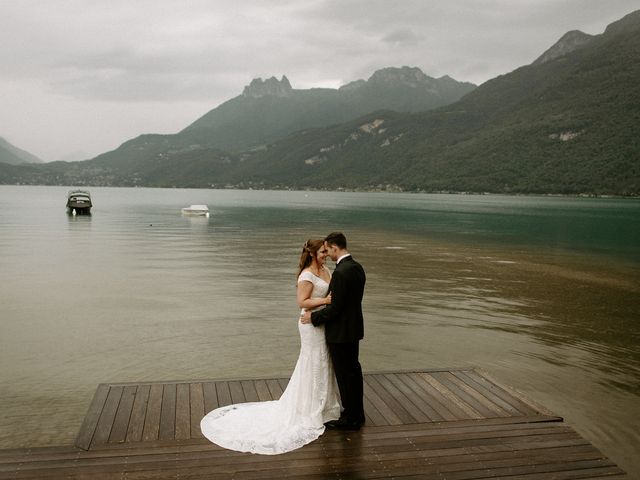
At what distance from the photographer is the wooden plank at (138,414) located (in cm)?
721

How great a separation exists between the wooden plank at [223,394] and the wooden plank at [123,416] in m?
1.35

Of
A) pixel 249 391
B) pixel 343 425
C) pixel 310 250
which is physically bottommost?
pixel 249 391

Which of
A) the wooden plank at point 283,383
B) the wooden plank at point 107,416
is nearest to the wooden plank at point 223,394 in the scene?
the wooden plank at point 283,383

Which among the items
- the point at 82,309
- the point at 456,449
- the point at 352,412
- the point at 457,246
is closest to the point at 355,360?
the point at 352,412

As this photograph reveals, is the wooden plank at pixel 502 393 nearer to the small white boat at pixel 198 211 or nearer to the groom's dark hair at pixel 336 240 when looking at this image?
the groom's dark hair at pixel 336 240

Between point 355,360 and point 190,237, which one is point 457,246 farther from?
point 355,360

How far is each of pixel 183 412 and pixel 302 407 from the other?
1.90 metres

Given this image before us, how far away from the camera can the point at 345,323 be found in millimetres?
7246

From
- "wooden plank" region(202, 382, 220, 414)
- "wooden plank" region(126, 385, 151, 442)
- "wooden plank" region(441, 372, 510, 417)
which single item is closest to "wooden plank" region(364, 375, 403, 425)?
"wooden plank" region(441, 372, 510, 417)

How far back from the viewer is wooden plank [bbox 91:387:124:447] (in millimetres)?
7078

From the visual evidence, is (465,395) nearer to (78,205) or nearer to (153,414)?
(153,414)

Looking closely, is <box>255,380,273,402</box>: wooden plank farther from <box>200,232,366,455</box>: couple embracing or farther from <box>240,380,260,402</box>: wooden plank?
<box>200,232,366,455</box>: couple embracing

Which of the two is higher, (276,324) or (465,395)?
(465,395)

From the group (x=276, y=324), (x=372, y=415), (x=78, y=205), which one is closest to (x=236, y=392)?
(x=372, y=415)
